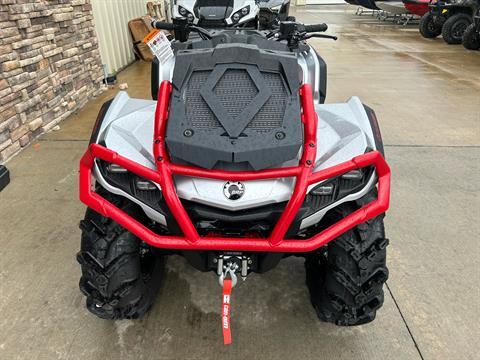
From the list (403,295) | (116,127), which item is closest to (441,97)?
(403,295)

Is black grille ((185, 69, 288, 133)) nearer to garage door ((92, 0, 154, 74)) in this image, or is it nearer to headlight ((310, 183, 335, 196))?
headlight ((310, 183, 335, 196))

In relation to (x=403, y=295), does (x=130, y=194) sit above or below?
above

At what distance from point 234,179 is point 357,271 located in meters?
0.67

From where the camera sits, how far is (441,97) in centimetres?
553

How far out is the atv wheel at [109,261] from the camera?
1.58 m

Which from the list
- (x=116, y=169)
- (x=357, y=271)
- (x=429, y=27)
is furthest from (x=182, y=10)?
(x=429, y=27)

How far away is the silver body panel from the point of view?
1.39 metres

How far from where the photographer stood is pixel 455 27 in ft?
32.4

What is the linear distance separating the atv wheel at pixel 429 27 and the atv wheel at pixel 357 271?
11.1 meters

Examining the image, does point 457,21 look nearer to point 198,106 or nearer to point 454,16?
point 454,16

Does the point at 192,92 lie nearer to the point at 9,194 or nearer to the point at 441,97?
the point at 9,194

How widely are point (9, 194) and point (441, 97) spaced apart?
212 inches

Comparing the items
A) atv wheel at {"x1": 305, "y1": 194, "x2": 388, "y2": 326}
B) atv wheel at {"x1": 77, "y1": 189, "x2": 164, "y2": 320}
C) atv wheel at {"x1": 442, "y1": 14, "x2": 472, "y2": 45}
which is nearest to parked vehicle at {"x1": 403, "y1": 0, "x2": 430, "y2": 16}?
atv wheel at {"x1": 442, "y1": 14, "x2": 472, "y2": 45}

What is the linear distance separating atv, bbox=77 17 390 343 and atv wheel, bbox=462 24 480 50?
28.7 feet
